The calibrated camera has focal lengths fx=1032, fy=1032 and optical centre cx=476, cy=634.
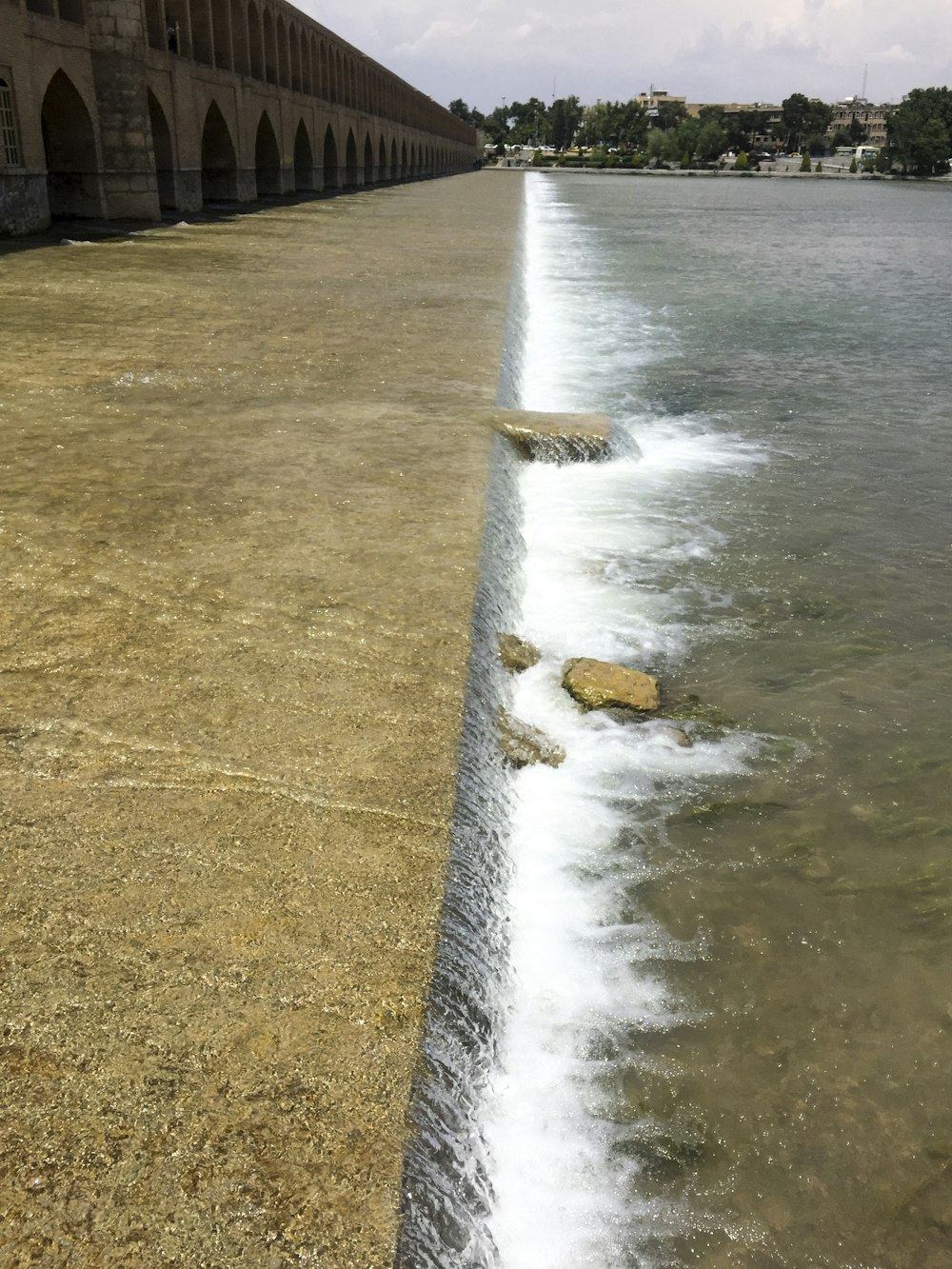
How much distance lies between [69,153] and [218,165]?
8.54 meters

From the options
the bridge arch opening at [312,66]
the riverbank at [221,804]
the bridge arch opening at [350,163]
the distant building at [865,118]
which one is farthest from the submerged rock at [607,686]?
the distant building at [865,118]

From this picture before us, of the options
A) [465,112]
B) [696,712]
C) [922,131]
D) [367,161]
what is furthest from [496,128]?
[696,712]

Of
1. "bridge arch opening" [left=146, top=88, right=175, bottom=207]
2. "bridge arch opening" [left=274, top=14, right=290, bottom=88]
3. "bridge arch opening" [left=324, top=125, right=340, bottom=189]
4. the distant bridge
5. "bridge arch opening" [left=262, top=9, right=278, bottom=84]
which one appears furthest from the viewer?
"bridge arch opening" [left=324, top=125, right=340, bottom=189]

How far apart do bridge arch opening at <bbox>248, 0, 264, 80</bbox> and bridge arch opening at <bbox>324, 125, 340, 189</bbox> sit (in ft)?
27.2

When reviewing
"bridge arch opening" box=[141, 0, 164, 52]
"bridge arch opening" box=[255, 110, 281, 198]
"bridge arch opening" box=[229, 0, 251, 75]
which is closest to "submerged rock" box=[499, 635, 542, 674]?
"bridge arch opening" box=[141, 0, 164, 52]

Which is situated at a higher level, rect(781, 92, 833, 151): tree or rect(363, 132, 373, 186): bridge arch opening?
rect(781, 92, 833, 151): tree

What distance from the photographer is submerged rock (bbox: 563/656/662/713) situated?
148 inches

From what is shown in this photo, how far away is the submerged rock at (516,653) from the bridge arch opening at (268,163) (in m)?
26.2

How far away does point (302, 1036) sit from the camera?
5.62 ft

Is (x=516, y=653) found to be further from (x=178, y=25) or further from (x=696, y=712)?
(x=178, y=25)

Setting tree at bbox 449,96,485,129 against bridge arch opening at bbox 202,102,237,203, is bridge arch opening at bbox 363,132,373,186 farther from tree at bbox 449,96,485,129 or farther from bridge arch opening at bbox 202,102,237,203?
tree at bbox 449,96,485,129

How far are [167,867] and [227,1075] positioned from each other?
0.53 m

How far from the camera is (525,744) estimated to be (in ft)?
10.7

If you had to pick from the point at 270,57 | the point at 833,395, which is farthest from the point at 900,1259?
the point at 270,57
